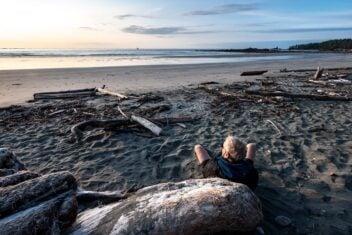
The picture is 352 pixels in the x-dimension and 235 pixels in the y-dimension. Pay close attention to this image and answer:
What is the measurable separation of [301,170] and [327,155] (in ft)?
3.16

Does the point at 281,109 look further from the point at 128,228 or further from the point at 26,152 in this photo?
the point at 128,228

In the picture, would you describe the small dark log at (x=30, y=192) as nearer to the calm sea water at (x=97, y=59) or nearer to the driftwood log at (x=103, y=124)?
the driftwood log at (x=103, y=124)

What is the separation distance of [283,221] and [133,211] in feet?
7.04

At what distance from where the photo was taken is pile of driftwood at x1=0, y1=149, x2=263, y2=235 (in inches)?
141

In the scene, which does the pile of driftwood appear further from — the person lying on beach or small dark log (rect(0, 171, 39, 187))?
the person lying on beach

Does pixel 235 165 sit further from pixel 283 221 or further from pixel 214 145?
pixel 214 145

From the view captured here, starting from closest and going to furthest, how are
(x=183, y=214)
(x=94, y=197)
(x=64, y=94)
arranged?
(x=183, y=214) → (x=94, y=197) → (x=64, y=94)

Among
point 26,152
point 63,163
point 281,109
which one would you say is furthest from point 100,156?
point 281,109

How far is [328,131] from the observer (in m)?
8.46

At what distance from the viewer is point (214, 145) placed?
7707 millimetres

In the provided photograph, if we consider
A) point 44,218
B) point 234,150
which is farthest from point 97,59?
point 44,218

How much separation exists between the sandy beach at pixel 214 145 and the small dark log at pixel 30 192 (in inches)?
75.3

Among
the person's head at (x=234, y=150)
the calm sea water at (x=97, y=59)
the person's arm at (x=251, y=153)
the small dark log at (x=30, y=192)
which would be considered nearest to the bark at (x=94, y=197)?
the small dark log at (x=30, y=192)

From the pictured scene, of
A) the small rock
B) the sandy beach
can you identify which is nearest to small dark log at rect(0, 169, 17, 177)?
the sandy beach
